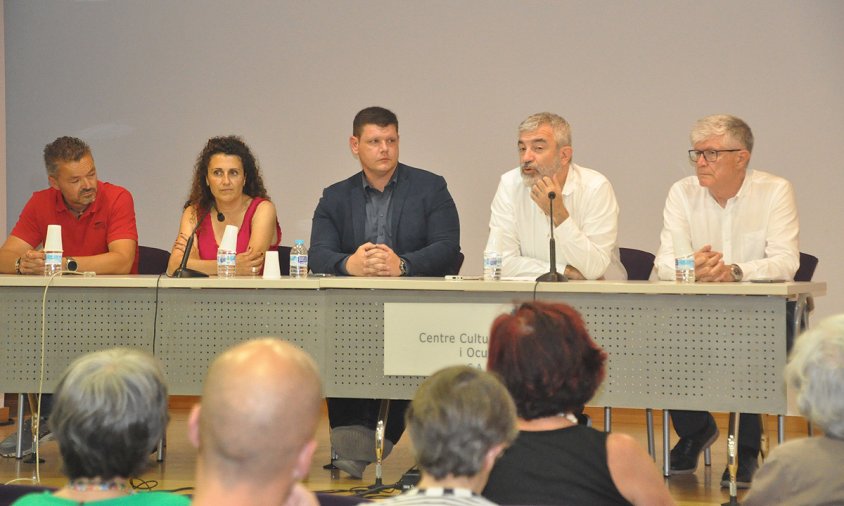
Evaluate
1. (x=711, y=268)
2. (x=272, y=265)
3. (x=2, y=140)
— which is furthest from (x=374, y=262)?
(x=2, y=140)

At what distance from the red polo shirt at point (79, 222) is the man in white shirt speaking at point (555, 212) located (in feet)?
6.00

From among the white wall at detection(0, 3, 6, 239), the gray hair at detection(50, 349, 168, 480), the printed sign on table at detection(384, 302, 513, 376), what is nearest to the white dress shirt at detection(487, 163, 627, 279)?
the printed sign on table at detection(384, 302, 513, 376)

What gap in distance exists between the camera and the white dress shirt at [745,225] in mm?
4305

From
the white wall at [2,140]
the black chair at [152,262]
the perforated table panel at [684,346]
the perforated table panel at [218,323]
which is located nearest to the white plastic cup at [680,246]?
the perforated table panel at [684,346]

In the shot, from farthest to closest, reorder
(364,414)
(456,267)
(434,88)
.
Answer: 1. (434,88)
2. (456,267)
3. (364,414)

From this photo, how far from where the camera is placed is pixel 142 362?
1.66 meters

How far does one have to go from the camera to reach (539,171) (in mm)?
4590

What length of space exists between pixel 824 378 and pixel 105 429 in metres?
1.24

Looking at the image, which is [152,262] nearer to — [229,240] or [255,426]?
[229,240]

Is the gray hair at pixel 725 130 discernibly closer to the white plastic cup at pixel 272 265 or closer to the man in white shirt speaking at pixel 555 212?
the man in white shirt speaking at pixel 555 212

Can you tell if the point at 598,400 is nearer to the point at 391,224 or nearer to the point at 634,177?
the point at 391,224

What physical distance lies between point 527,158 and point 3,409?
3524 millimetres

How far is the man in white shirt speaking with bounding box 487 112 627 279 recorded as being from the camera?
437cm

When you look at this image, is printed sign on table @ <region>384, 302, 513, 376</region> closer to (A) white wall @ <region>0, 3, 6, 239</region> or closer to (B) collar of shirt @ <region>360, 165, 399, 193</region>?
(B) collar of shirt @ <region>360, 165, 399, 193</region>
